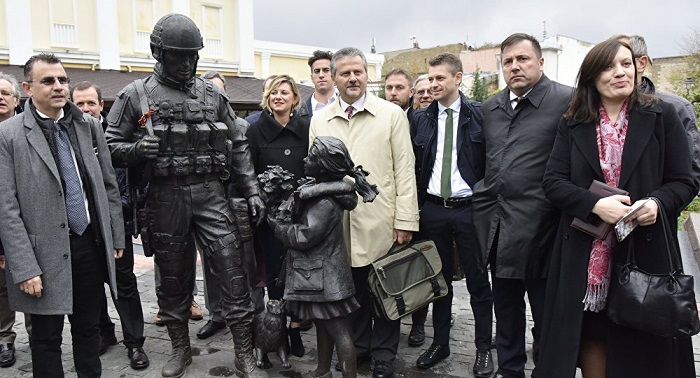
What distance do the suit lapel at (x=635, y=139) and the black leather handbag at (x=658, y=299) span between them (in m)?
0.24

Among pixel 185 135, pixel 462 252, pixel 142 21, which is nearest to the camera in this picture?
pixel 185 135

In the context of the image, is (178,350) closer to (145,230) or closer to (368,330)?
(145,230)

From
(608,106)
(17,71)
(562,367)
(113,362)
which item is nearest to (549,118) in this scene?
(608,106)

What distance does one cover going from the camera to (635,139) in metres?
2.87

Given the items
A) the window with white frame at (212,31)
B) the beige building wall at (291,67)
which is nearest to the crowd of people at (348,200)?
the window with white frame at (212,31)

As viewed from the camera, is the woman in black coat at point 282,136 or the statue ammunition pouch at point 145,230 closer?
the statue ammunition pouch at point 145,230

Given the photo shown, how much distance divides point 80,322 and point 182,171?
47.2 inches

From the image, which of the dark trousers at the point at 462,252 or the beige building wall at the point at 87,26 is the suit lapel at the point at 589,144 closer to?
the dark trousers at the point at 462,252

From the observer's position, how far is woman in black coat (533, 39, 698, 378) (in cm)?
284

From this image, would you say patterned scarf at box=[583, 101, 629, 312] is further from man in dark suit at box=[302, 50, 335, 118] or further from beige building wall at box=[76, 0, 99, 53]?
beige building wall at box=[76, 0, 99, 53]

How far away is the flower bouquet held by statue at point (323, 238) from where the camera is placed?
3539 mm

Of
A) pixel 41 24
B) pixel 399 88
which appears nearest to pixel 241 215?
pixel 399 88

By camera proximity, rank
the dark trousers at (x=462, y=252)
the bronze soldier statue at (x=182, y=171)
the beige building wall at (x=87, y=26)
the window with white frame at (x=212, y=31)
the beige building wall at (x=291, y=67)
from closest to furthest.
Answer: the bronze soldier statue at (x=182, y=171), the dark trousers at (x=462, y=252), the beige building wall at (x=87, y=26), the window with white frame at (x=212, y=31), the beige building wall at (x=291, y=67)

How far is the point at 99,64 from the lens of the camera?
16219 mm
